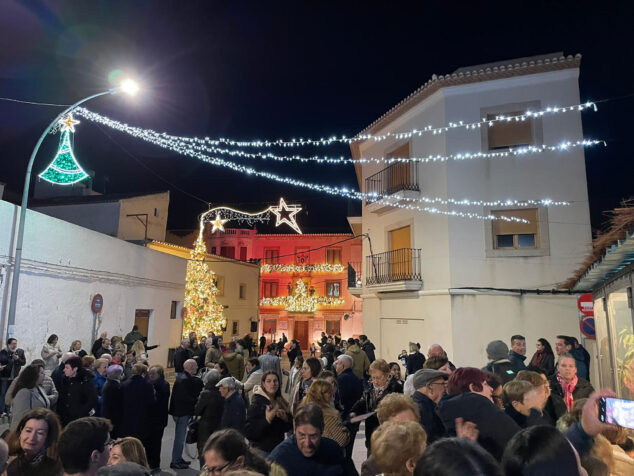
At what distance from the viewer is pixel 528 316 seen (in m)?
13.7

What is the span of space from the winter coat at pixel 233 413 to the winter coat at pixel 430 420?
276 cm

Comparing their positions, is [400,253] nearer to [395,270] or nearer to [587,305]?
[395,270]

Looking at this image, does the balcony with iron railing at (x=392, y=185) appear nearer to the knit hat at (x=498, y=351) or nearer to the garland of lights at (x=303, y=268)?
the knit hat at (x=498, y=351)

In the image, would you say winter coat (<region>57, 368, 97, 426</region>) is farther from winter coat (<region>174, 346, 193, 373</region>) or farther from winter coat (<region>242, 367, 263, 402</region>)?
winter coat (<region>174, 346, 193, 373</region>)

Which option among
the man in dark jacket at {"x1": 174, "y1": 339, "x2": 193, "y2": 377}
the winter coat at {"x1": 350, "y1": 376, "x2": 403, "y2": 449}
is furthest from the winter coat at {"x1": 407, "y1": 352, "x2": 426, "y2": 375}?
the man in dark jacket at {"x1": 174, "y1": 339, "x2": 193, "y2": 377}

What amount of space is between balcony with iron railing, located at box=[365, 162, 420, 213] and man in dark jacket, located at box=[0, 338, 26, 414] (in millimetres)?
12150

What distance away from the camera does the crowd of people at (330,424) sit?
2109mm

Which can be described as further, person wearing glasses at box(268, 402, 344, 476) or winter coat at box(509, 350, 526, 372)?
winter coat at box(509, 350, 526, 372)

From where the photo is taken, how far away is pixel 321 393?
14.7 feet

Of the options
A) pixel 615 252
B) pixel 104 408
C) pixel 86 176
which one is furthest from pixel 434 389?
pixel 86 176

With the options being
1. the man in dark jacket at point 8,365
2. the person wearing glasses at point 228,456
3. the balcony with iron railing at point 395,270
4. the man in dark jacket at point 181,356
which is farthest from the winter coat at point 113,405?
the balcony with iron railing at point 395,270

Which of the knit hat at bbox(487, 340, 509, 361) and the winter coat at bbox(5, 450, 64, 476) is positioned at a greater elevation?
the knit hat at bbox(487, 340, 509, 361)

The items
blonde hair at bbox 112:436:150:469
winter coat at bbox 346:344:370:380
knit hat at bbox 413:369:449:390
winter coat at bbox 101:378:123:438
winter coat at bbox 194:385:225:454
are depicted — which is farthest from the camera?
winter coat at bbox 346:344:370:380

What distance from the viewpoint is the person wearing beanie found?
5910 mm
